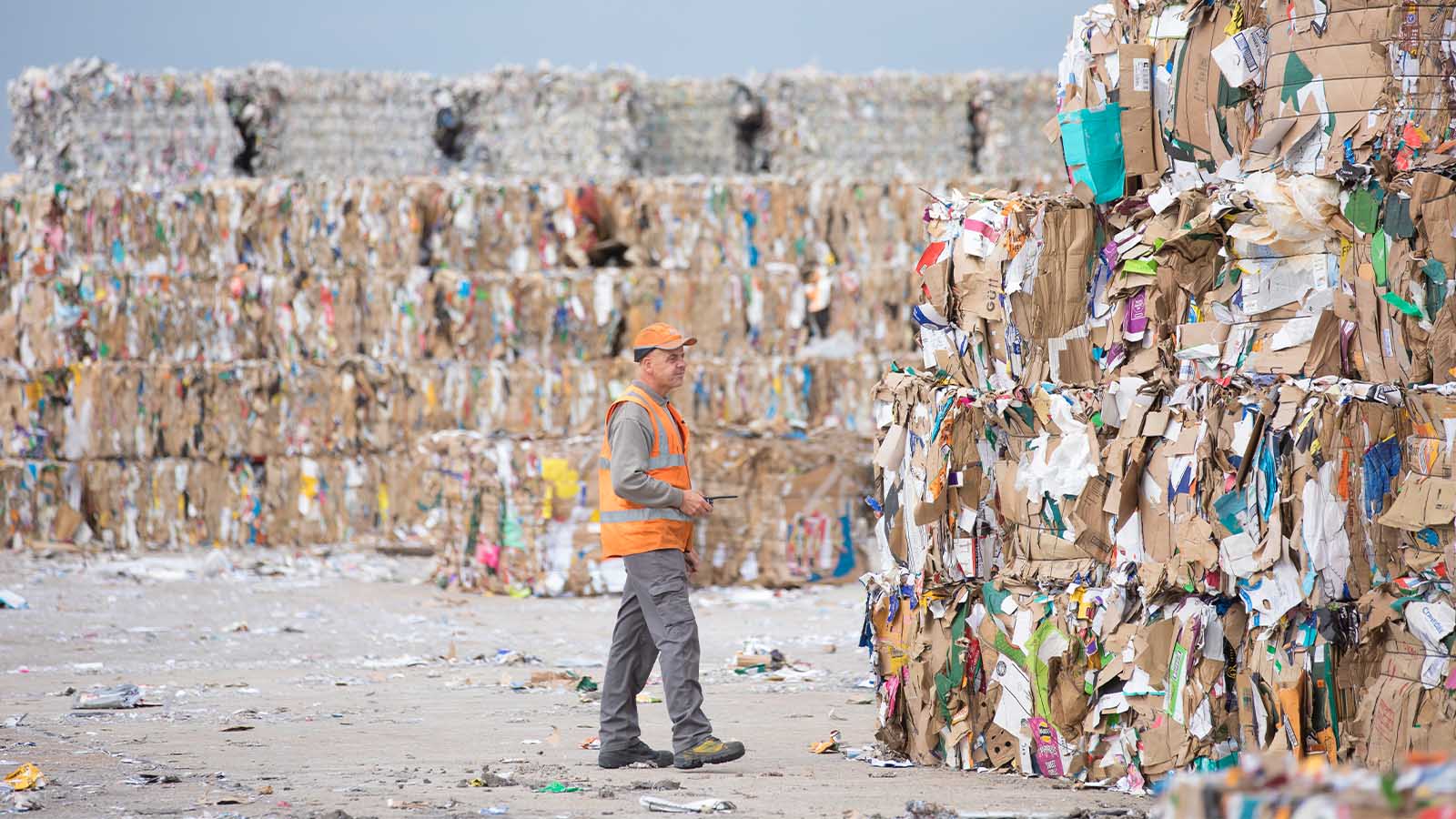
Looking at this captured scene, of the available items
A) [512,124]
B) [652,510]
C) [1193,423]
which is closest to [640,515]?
[652,510]

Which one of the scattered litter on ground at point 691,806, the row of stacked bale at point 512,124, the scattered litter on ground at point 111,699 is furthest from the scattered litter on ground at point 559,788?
the row of stacked bale at point 512,124

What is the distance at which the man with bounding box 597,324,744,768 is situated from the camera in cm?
609

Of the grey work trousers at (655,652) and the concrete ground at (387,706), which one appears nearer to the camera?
the concrete ground at (387,706)

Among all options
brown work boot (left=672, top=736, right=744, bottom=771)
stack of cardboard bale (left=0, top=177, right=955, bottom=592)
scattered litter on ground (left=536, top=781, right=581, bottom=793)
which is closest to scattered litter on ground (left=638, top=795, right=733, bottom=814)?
scattered litter on ground (left=536, top=781, right=581, bottom=793)

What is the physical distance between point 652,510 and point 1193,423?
80.7 inches

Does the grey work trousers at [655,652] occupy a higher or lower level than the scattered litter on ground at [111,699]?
higher

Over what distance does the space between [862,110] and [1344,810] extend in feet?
48.8

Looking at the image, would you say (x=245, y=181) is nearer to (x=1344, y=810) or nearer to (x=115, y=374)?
(x=115, y=374)

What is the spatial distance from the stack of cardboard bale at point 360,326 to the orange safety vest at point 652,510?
8067 millimetres

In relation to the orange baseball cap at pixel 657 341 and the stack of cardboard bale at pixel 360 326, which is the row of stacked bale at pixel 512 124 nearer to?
the stack of cardboard bale at pixel 360 326

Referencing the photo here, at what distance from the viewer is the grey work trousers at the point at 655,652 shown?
6090 millimetres

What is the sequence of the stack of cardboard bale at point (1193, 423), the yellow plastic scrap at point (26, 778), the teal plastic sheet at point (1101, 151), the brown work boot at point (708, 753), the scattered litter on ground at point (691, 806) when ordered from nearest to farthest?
the stack of cardboard bale at point (1193, 423), the scattered litter on ground at point (691, 806), the yellow plastic scrap at point (26, 778), the teal plastic sheet at point (1101, 151), the brown work boot at point (708, 753)

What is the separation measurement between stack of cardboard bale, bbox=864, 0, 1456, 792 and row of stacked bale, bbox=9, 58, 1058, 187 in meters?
10.7

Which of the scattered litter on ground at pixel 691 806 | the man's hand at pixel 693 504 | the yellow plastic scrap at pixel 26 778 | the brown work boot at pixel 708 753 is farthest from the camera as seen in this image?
the man's hand at pixel 693 504
